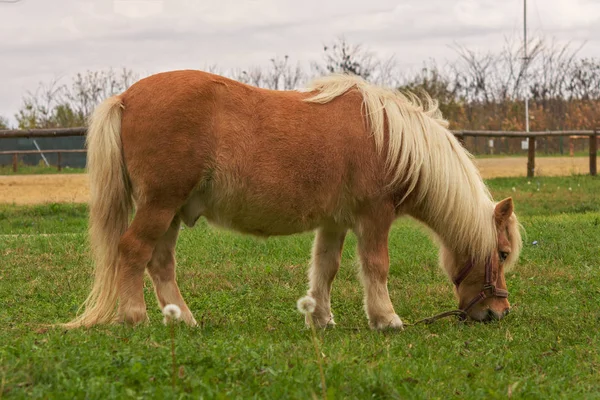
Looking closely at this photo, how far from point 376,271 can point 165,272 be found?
148 centimetres

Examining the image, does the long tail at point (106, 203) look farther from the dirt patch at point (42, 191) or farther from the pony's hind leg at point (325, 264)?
the dirt patch at point (42, 191)

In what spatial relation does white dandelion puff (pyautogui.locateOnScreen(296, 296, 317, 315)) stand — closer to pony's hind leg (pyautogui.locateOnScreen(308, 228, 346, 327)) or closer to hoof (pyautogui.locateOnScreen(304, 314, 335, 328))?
hoof (pyautogui.locateOnScreen(304, 314, 335, 328))

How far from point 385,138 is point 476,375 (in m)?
2.05

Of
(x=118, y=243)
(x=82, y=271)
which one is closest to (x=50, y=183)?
(x=82, y=271)

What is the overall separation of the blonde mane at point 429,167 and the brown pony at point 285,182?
0.01 metres

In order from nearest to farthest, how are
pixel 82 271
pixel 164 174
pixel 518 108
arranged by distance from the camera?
Answer: pixel 164 174 → pixel 82 271 → pixel 518 108

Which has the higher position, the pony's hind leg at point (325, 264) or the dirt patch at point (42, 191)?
the pony's hind leg at point (325, 264)

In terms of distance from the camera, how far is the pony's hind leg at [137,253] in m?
5.29

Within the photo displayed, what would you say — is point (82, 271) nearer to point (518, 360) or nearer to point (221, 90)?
point (221, 90)

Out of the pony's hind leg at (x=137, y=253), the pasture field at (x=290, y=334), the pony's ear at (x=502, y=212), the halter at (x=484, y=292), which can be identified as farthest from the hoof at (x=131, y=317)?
the pony's ear at (x=502, y=212)

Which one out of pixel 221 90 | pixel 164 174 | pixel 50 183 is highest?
pixel 221 90

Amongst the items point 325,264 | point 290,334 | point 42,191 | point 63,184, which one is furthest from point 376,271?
point 63,184

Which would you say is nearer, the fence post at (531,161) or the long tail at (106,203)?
the long tail at (106,203)

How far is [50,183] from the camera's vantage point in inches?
793
